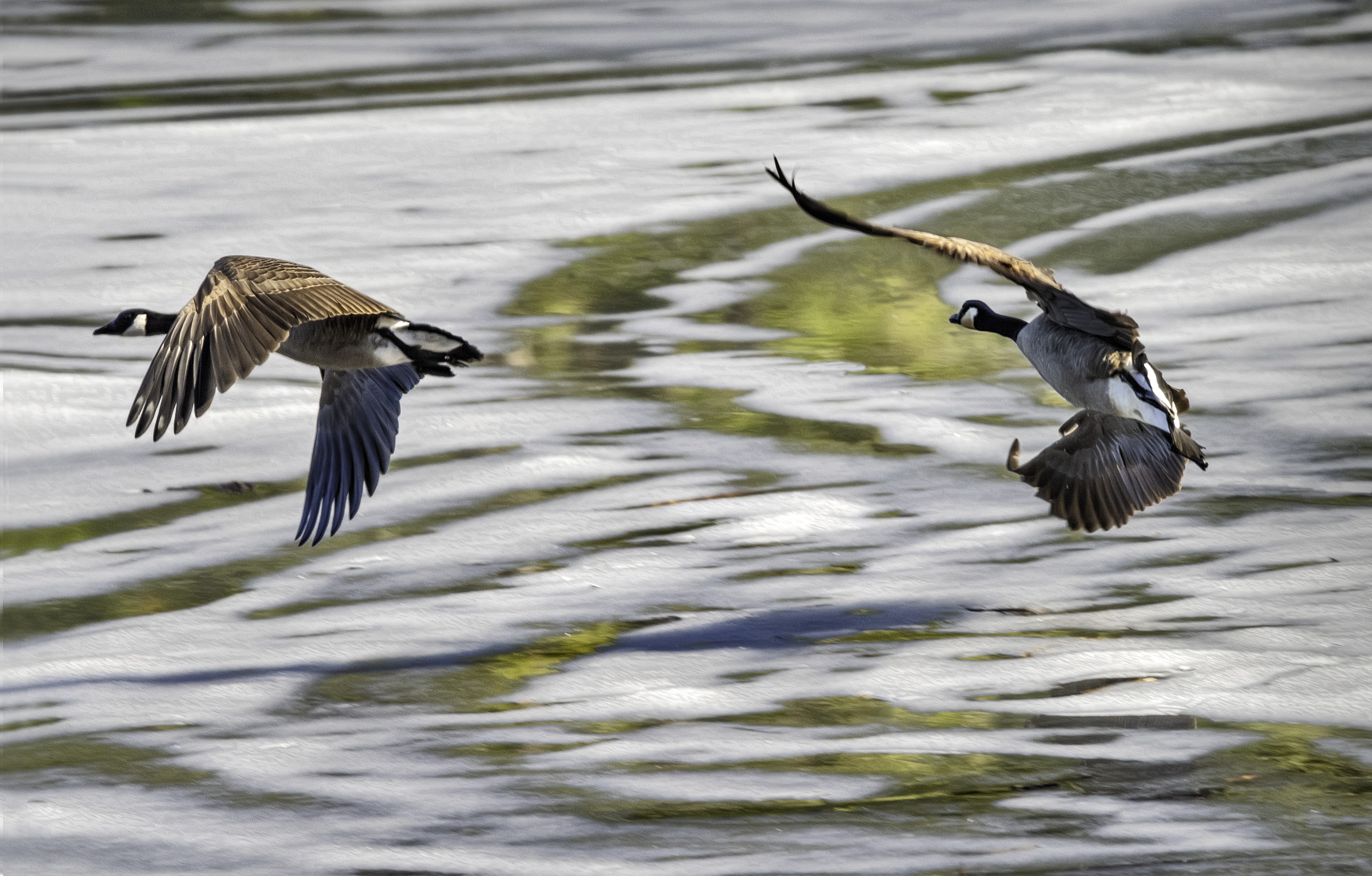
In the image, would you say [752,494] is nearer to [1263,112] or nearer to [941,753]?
[941,753]

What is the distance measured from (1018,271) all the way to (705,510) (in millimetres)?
2037

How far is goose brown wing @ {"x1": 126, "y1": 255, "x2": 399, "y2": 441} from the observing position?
17.8ft

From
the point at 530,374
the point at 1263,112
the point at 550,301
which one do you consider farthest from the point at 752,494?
the point at 1263,112

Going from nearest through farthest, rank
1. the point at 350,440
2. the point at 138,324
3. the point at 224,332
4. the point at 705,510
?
the point at 224,332 → the point at 350,440 → the point at 705,510 → the point at 138,324

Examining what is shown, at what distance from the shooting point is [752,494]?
748 centimetres

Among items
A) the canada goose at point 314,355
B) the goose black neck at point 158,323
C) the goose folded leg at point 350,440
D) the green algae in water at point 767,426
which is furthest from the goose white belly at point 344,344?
the green algae in water at point 767,426

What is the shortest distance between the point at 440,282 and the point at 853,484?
12.4 ft

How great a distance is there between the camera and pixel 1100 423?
6.72m

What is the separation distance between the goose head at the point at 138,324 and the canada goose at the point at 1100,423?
2.74 metres

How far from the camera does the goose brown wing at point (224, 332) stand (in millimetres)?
5438

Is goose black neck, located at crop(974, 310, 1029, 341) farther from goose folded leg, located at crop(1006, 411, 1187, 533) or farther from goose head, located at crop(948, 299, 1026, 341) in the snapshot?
goose folded leg, located at crop(1006, 411, 1187, 533)

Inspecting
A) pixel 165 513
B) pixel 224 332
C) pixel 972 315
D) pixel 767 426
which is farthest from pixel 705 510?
pixel 224 332

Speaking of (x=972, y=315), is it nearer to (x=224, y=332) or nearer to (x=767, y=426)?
(x=767, y=426)

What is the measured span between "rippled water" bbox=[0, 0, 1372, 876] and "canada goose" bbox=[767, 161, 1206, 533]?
0.29m
